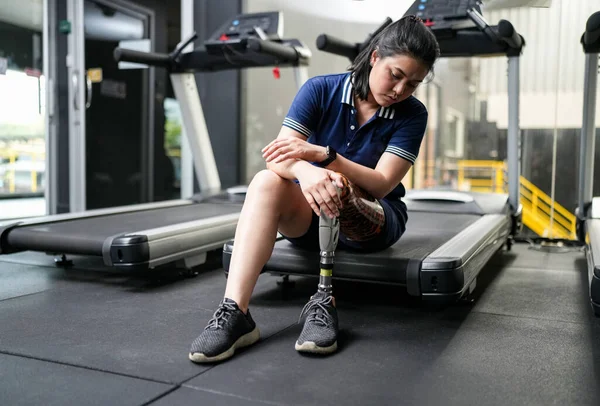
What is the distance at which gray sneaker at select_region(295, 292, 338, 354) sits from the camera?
1.78m

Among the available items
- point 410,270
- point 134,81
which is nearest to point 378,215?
point 410,270

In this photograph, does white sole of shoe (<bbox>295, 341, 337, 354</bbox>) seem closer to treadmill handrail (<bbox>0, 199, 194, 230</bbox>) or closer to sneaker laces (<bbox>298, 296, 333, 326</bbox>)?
sneaker laces (<bbox>298, 296, 333, 326</bbox>)

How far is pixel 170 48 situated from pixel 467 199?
141 inches

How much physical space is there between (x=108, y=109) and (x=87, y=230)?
2.76 m

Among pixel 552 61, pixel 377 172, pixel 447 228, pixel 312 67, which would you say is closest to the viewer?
pixel 377 172

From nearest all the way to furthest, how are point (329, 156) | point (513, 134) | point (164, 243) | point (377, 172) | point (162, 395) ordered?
point (162, 395), point (329, 156), point (377, 172), point (164, 243), point (513, 134)

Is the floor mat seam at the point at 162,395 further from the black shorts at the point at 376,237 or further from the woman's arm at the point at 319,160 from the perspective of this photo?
the black shorts at the point at 376,237

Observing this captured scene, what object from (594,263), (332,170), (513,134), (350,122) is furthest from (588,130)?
(332,170)

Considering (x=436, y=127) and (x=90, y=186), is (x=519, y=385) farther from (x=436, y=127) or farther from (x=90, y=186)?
(x=90, y=186)

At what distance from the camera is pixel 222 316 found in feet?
5.81

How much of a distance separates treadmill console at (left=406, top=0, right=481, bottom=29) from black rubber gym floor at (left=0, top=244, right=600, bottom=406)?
151 centimetres

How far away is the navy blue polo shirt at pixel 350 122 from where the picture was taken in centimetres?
204

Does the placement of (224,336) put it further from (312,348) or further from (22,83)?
(22,83)

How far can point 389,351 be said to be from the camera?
72.8 inches
